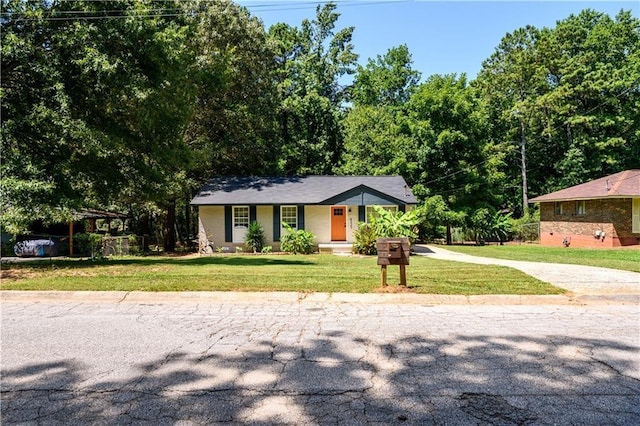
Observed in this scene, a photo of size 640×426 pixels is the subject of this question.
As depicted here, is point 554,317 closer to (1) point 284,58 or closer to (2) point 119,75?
(2) point 119,75

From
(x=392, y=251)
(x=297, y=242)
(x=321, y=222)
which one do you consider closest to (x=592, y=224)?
(x=321, y=222)

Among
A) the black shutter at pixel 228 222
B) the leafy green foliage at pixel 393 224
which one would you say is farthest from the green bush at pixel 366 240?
the black shutter at pixel 228 222

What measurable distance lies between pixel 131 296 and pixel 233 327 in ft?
10.5

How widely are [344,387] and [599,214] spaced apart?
24914mm

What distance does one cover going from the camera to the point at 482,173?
28.1m

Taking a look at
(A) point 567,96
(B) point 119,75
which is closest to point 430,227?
(A) point 567,96

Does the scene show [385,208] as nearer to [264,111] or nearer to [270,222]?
[270,222]

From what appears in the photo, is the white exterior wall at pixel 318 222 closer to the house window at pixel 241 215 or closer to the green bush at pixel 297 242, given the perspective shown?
the green bush at pixel 297 242

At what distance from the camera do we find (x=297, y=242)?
68.4ft

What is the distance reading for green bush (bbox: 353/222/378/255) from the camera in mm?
18375

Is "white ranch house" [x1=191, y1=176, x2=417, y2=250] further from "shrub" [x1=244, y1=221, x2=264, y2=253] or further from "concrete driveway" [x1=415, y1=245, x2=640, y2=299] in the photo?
"concrete driveway" [x1=415, y1=245, x2=640, y2=299]

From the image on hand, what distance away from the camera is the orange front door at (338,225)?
2230 cm

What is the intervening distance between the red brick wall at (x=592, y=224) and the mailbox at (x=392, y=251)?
20054mm

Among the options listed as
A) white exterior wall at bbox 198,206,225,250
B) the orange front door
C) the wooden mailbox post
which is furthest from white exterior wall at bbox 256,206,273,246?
the wooden mailbox post
